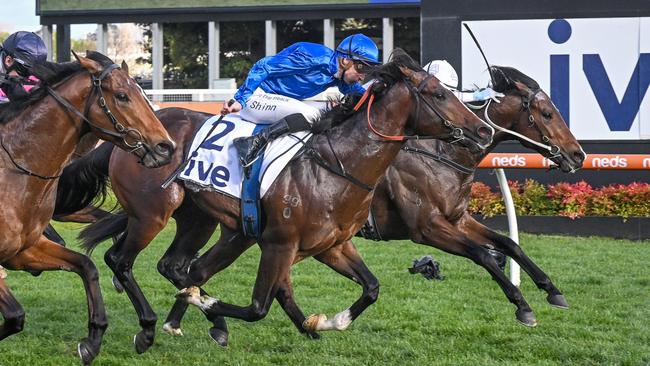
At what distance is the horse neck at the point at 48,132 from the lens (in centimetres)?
463

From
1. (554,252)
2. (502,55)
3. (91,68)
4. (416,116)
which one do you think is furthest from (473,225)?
(502,55)

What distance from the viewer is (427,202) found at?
236 inches

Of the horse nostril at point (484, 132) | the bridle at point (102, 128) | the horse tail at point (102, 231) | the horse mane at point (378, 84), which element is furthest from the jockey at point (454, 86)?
the bridle at point (102, 128)

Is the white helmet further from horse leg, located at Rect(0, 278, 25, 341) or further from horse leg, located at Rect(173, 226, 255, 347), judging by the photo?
horse leg, located at Rect(0, 278, 25, 341)

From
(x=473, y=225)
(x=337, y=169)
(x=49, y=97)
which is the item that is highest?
(x=49, y=97)

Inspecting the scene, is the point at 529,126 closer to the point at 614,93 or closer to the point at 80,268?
the point at 80,268

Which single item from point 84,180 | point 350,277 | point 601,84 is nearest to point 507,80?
point 350,277

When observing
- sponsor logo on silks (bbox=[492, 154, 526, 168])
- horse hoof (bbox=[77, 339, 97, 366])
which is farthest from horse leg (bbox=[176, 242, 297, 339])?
sponsor logo on silks (bbox=[492, 154, 526, 168])

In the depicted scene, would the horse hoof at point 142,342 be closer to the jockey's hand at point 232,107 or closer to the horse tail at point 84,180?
the horse tail at point 84,180

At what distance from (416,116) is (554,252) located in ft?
15.1

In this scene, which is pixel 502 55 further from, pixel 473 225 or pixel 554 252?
pixel 473 225

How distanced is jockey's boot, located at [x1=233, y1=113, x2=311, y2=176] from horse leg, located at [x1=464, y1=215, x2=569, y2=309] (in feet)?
4.71

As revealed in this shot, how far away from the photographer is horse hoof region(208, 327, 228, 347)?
18.0 ft

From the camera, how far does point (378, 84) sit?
5074 millimetres
